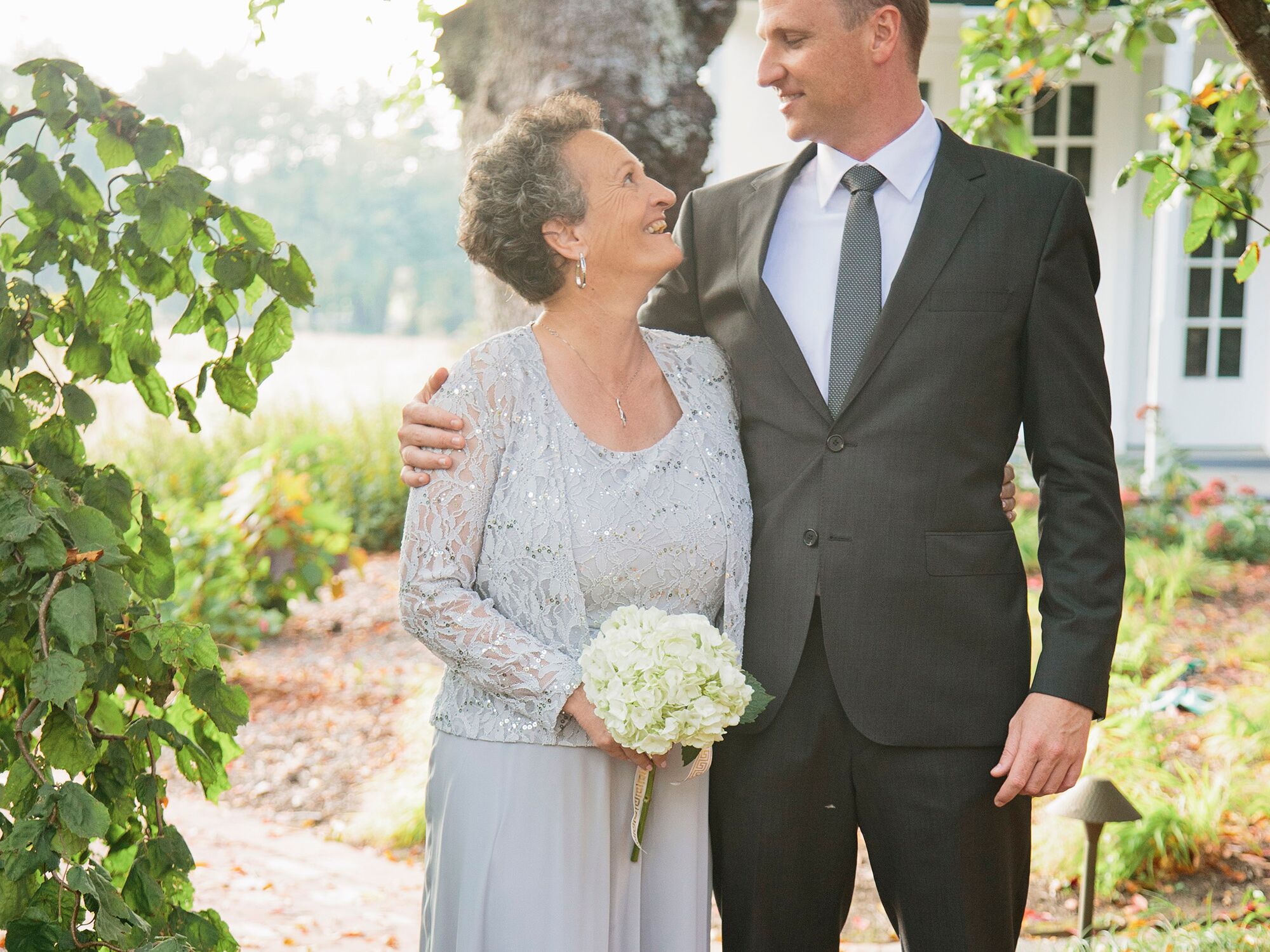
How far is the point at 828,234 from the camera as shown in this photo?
2.40 meters

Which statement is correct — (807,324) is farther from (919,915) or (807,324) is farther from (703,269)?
(919,915)

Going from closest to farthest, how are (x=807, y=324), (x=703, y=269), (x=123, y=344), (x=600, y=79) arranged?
Answer: (x=123, y=344)
(x=807, y=324)
(x=703, y=269)
(x=600, y=79)

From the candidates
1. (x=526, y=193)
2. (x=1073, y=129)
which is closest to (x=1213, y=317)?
(x=1073, y=129)

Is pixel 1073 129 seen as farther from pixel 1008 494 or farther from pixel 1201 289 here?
pixel 1008 494

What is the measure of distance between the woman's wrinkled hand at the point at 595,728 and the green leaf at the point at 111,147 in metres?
1.14

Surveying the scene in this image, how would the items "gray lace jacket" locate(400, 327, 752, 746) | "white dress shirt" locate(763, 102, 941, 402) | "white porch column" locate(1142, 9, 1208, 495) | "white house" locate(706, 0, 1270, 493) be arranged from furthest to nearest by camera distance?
"white house" locate(706, 0, 1270, 493)
"white porch column" locate(1142, 9, 1208, 495)
"white dress shirt" locate(763, 102, 941, 402)
"gray lace jacket" locate(400, 327, 752, 746)

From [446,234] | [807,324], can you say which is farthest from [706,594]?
[446,234]

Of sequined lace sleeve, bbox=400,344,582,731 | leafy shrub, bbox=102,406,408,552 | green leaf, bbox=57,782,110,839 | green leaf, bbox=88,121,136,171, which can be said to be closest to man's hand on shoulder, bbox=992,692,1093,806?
sequined lace sleeve, bbox=400,344,582,731

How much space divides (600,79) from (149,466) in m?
7.27

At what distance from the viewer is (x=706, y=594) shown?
2.29 m

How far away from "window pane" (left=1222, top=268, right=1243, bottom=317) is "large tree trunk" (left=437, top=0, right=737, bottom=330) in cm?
734

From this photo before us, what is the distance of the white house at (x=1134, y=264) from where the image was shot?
928 centimetres

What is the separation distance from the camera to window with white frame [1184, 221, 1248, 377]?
955cm

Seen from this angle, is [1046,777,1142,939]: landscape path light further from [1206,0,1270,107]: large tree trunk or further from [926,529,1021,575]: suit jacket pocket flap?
[1206,0,1270,107]: large tree trunk
